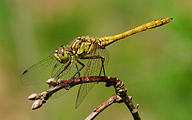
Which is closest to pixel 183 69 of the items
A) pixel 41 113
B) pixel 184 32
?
pixel 184 32

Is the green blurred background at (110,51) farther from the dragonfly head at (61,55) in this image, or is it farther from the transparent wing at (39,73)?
the dragonfly head at (61,55)

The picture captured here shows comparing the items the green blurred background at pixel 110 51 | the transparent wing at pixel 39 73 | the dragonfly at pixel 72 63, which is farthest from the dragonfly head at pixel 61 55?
the green blurred background at pixel 110 51

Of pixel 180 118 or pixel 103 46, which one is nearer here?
pixel 103 46

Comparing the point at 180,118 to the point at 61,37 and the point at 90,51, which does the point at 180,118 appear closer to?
the point at 90,51

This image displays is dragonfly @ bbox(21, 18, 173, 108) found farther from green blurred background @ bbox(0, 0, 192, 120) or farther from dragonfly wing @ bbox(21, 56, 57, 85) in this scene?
green blurred background @ bbox(0, 0, 192, 120)

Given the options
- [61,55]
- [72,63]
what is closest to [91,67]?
[72,63]

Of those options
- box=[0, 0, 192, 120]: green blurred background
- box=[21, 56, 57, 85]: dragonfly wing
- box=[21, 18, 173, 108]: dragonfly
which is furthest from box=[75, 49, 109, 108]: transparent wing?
box=[0, 0, 192, 120]: green blurred background

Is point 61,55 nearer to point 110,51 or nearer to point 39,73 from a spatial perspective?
point 39,73
